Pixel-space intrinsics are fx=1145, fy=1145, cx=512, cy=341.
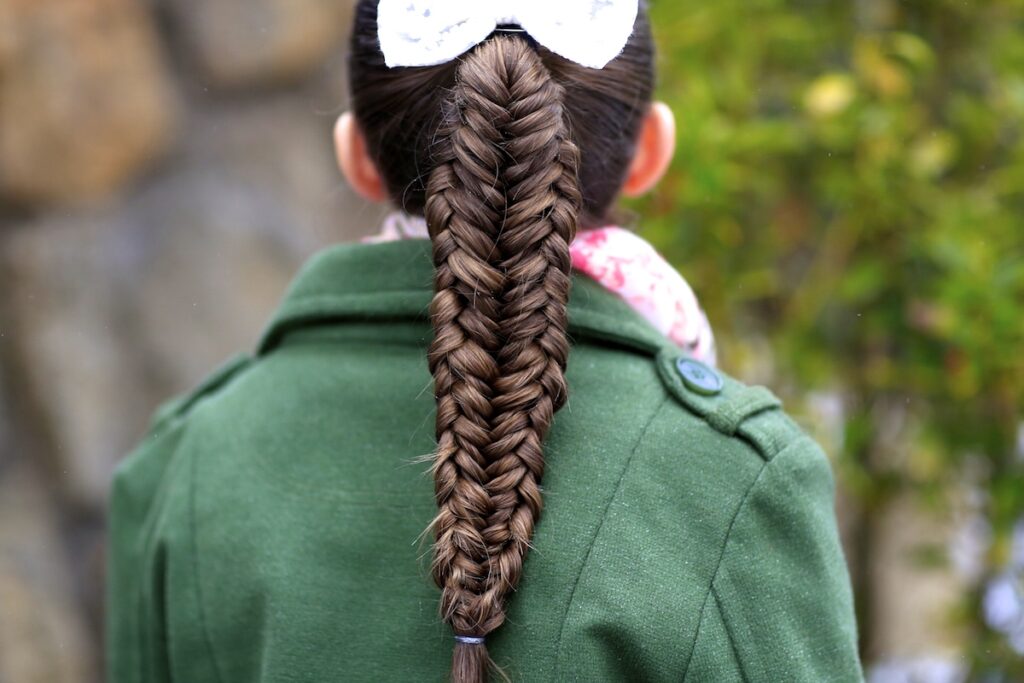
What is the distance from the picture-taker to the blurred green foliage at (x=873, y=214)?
5.10ft

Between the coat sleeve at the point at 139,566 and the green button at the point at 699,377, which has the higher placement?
the green button at the point at 699,377

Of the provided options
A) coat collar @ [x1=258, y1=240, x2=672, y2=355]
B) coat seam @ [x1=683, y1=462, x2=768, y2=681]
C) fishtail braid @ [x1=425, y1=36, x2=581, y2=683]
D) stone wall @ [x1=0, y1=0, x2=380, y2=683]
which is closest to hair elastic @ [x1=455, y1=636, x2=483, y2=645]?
fishtail braid @ [x1=425, y1=36, x2=581, y2=683]

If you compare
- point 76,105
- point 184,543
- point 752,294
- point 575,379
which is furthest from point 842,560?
point 76,105

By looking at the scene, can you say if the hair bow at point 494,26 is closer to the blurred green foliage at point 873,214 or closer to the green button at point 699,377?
the green button at point 699,377

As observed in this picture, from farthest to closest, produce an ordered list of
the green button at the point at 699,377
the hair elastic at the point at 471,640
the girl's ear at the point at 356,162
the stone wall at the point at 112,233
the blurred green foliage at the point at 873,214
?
the stone wall at the point at 112,233 < the blurred green foliage at the point at 873,214 < the girl's ear at the point at 356,162 < the green button at the point at 699,377 < the hair elastic at the point at 471,640

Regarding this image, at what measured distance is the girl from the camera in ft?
2.70

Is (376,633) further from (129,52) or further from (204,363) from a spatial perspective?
(129,52)

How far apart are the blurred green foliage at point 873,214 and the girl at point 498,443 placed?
1.85ft

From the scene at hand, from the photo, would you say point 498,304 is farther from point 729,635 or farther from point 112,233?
point 112,233

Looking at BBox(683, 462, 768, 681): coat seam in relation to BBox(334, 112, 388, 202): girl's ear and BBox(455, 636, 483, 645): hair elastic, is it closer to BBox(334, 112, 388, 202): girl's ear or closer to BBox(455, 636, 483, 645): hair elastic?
BBox(455, 636, 483, 645): hair elastic

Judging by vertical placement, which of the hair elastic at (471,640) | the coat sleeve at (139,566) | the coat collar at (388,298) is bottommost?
the coat sleeve at (139,566)

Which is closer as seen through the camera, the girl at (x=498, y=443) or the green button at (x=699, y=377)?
the girl at (x=498, y=443)

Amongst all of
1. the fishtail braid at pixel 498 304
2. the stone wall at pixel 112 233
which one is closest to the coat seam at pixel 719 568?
the fishtail braid at pixel 498 304

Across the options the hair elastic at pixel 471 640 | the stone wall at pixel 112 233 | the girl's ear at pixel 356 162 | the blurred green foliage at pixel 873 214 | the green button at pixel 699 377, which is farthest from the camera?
the stone wall at pixel 112 233
